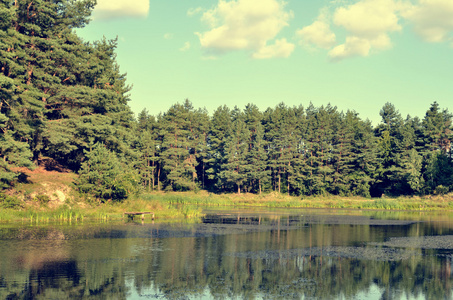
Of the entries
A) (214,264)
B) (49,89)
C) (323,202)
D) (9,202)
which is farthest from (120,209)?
(323,202)

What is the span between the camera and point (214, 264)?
24.2 metres

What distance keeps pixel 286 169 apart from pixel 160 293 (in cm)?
9525

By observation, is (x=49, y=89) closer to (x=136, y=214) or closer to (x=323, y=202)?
(x=136, y=214)

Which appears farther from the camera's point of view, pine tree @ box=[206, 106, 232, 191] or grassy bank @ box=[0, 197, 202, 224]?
pine tree @ box=[206, 106, 232, 191]

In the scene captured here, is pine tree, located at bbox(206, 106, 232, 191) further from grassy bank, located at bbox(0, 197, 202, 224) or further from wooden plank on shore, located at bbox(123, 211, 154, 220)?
wooden plank on shore, located at bbox(123, 211, 154, 220)

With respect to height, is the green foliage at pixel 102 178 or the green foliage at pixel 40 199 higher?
the green foliage at pixel 102 178

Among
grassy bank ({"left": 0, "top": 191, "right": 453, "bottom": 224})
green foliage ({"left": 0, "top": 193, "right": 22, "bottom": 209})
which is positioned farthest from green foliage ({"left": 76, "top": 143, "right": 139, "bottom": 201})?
green foliage ({"left": 0, "top": 193, "right": 22, "bottom": 209})

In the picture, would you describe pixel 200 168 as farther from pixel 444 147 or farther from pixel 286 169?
pixel 444 147

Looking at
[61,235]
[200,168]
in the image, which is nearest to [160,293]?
[61,235]

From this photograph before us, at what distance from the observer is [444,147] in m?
116

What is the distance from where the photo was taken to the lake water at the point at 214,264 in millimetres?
18344

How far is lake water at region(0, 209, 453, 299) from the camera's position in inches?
722

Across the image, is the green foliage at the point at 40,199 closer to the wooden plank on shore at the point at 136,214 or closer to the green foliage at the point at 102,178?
the green foliage at the point at 102,178

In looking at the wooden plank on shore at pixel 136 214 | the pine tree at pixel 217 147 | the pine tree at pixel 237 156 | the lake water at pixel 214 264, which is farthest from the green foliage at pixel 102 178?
the pine tree at pixel 217 147
